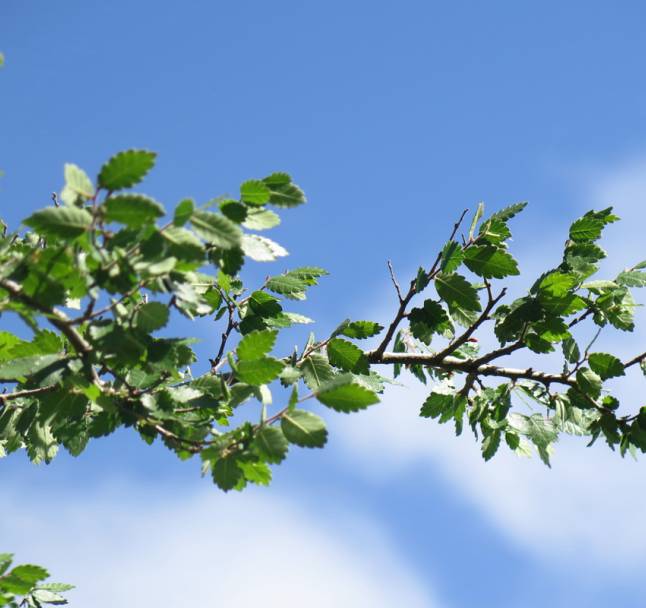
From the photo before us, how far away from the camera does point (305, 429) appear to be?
2.81 m

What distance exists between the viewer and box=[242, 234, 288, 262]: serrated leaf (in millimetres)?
3047

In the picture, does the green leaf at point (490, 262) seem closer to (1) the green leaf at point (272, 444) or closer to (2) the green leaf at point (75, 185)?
(1) the green leaf at point (272, 444)

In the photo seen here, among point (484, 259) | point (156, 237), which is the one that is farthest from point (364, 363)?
point (156, 237)

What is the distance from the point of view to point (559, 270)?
4340 mm

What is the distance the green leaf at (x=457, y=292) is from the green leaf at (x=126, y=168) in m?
1.96

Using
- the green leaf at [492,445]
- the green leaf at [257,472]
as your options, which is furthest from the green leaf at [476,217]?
the green leaf at [257,472]

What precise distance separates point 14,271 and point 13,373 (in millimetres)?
485

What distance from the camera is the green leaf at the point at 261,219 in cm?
305

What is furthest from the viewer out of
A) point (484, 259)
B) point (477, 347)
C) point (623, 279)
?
point (477, 347)

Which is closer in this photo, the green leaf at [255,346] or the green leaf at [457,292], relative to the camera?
the green leaf at [255,346]

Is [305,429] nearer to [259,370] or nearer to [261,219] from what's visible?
[259,370]

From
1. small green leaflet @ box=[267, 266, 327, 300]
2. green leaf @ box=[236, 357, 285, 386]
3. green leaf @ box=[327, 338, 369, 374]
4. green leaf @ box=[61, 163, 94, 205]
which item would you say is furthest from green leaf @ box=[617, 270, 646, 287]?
green leaf @ box=[61, 163, 94, 205]

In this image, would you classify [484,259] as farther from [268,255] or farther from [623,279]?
[268,255]

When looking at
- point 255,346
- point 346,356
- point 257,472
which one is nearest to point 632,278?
point 346,356
